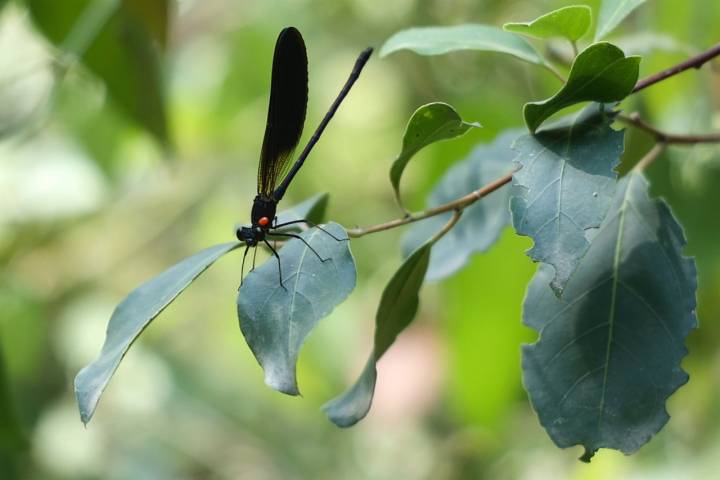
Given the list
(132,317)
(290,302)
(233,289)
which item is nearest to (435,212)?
(290,302)

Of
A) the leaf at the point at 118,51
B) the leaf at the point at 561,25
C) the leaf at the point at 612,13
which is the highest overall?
the leaf at the point at 118,51

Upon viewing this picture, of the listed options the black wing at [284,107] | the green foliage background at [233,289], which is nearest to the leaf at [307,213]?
the black wing at [284,107]

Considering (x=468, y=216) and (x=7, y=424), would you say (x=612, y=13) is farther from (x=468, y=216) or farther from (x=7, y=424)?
(x=7, y=424)

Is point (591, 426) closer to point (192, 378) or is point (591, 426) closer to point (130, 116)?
point (130, 116)

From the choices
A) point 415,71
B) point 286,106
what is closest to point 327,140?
point 415,71

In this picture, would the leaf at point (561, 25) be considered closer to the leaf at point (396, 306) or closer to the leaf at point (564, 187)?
the leaf at point (564, 187)
